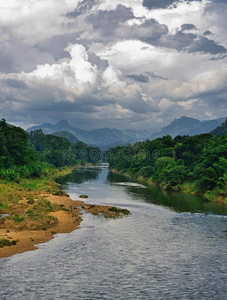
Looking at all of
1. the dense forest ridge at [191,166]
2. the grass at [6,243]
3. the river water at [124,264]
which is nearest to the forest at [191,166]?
Answer: the dense forest ridge at [191,166]

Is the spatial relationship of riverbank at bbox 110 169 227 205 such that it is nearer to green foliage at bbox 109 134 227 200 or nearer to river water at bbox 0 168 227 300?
green foliage at bbox 109 134 227 200

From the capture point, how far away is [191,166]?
292ft

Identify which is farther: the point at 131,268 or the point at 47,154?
the point at 47,154

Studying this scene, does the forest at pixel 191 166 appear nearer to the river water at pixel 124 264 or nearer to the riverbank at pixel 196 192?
the riverbank at pixel 196 192

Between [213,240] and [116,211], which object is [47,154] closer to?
[116,211]

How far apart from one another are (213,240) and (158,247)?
7907 mm

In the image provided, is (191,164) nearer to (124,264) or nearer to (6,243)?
(124,264)

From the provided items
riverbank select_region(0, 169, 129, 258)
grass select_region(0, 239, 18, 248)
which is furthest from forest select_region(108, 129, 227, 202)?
grass select_region(0, 239, 18, 248)

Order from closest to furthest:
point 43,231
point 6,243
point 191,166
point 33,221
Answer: point 6,243, point 43,231, point 33,221, point 191,166

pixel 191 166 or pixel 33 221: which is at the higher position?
pixel 191 166

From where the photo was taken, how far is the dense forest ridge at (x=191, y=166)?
67188 mm

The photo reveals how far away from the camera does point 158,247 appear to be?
2970cm

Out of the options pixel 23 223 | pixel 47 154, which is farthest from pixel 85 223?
pixel 47 154

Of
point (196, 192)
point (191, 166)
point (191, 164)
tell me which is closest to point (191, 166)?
point (191, 166)
